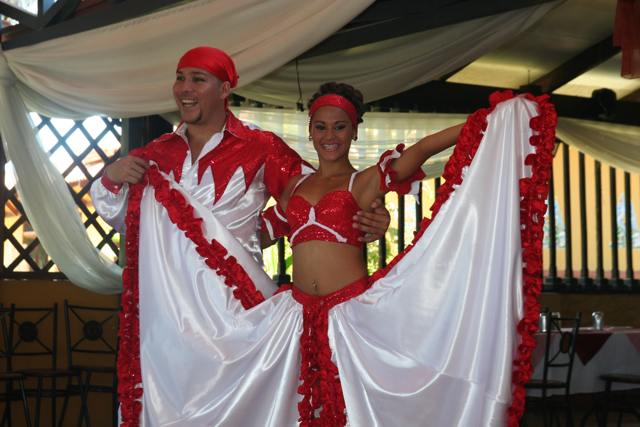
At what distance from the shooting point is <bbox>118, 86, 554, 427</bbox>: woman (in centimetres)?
175

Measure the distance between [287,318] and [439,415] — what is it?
550 millimetres

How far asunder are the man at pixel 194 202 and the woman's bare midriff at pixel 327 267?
3.8 inches

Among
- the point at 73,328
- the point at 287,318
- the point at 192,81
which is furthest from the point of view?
the point at 73,328

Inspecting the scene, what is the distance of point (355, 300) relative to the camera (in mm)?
1993

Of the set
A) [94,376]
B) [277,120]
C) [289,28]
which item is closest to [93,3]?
[277,120]

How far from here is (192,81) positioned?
7.75 feet

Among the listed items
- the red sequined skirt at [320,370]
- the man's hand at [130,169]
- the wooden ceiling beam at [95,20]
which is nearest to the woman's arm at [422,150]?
the red sequined skirt at [320,370]

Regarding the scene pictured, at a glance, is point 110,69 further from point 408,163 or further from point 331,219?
point 408,163

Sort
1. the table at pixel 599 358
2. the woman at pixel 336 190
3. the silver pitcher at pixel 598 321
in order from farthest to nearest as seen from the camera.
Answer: the silver pitcher at pixel 598 321 → the table at pixel 599 358 → the woman at pixel 336 190

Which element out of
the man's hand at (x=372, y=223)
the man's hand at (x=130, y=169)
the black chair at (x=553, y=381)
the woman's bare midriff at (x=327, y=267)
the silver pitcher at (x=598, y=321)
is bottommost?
the black chair at (x=553, y=381)

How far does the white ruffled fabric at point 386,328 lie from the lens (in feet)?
5.72

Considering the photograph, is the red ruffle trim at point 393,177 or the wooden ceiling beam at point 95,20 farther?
the wooden ceiling beam at point 95,20

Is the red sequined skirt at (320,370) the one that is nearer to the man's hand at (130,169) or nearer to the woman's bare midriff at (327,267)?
the woman's bare midriff at (327,267)

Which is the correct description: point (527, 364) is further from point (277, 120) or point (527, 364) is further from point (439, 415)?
point (277, 120)
